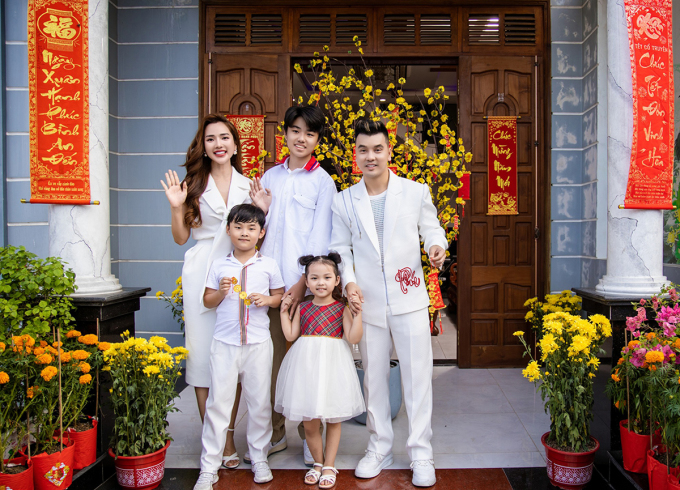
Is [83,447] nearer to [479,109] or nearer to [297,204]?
[297,204]

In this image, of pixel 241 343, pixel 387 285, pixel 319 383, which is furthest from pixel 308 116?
pixel 319 383

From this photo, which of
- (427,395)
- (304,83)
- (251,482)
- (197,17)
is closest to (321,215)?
(427,395)

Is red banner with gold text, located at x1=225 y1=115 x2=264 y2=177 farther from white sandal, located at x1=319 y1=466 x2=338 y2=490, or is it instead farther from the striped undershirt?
white sandal, located at x1=319 y1=466 x2=338 y2=490

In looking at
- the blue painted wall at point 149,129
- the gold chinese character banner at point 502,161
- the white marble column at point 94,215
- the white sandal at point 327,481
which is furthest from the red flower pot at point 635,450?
the blue painted wall at point 149,129

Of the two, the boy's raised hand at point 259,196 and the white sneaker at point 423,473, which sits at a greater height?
the boy's raised hand at point 259,196

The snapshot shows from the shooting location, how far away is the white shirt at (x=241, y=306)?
2.21 metres

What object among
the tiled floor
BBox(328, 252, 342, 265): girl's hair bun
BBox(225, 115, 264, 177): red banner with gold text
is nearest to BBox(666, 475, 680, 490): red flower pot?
the tiled floor

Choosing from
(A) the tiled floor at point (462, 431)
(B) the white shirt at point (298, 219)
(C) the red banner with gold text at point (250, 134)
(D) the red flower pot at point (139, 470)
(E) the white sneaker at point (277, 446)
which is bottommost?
(A) the tiled floor at point (462, 431)

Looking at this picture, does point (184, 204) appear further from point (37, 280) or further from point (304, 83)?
point (304, 83)

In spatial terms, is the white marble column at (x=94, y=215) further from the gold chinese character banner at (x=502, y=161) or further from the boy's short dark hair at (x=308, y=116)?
the gold chinese character banner at (x=502, y=161)

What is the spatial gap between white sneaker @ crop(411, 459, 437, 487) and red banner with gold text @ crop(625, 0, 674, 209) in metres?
1.80

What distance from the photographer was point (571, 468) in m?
2.17

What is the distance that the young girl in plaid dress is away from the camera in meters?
2.11

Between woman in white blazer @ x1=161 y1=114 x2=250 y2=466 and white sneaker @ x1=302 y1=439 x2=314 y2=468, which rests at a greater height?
woman in white blazer @ x1=161 y1=114 x2=250 y2=466
